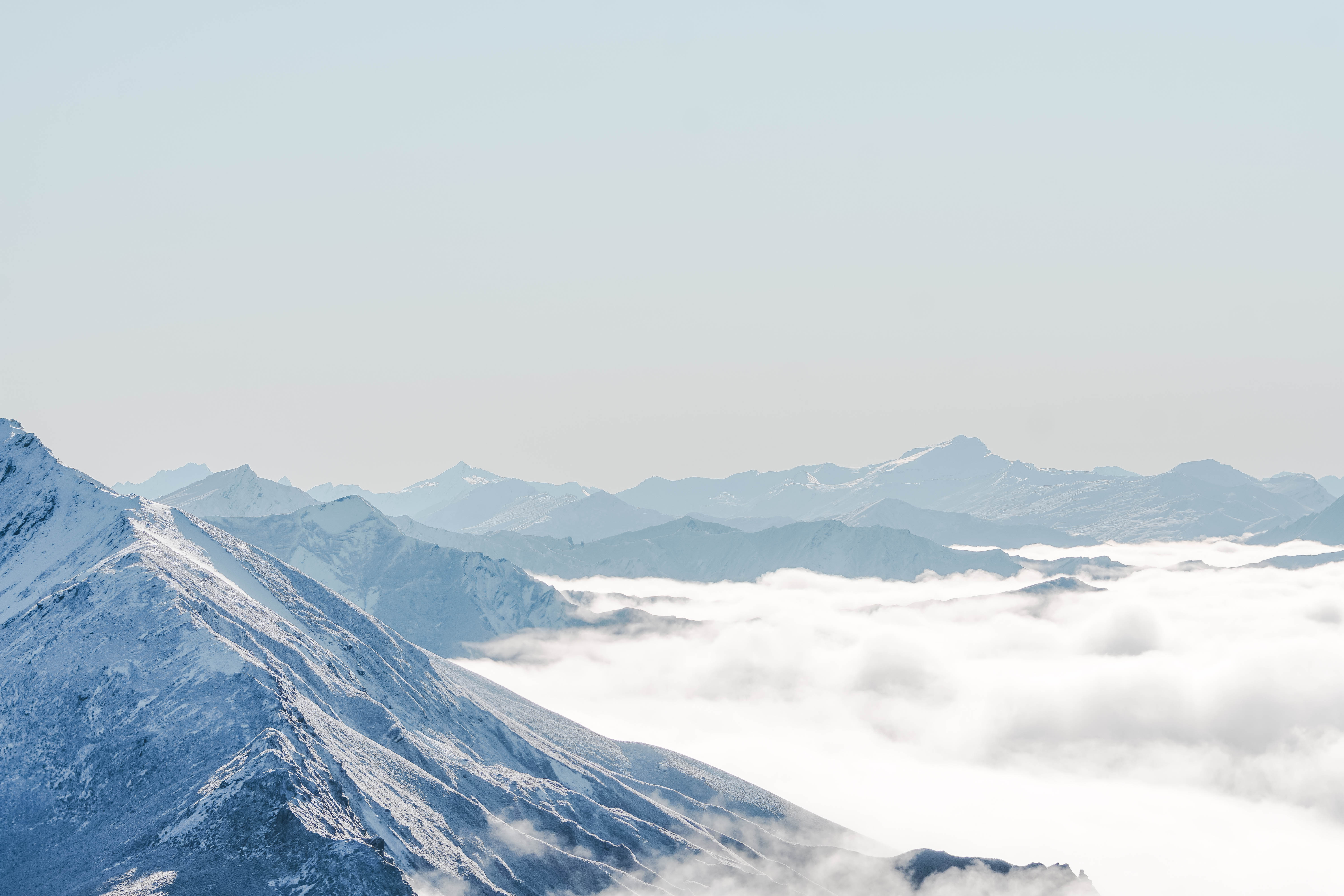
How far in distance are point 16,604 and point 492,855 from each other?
315 feet

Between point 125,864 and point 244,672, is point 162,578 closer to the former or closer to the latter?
point 244,672

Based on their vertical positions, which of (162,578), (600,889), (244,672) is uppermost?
(162,578)

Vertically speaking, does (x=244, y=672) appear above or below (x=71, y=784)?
above

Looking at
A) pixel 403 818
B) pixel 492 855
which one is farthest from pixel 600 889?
pixel 403 818

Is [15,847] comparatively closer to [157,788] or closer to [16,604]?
[157,788]

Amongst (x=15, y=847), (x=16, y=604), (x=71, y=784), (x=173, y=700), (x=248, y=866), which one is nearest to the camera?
(x=248, y=866)

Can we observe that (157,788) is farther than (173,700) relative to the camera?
No

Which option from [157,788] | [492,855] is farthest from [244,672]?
[492,855]

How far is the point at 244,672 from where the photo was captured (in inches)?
6137

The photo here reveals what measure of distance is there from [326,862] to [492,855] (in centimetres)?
6696

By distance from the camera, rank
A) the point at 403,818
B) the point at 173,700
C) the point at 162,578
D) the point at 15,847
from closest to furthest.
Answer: the point at 15,847
the point at 173,700
the point at 403,818
the point at 162,578

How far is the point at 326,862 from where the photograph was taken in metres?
122

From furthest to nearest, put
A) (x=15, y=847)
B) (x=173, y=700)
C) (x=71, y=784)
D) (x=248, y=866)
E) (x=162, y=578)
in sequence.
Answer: (x=162, y=578), (x=173, y=700), (x=71, y=784), (x=15, y=847), (x=248, y=866)

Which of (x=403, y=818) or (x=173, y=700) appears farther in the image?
(x=403, y=818)
